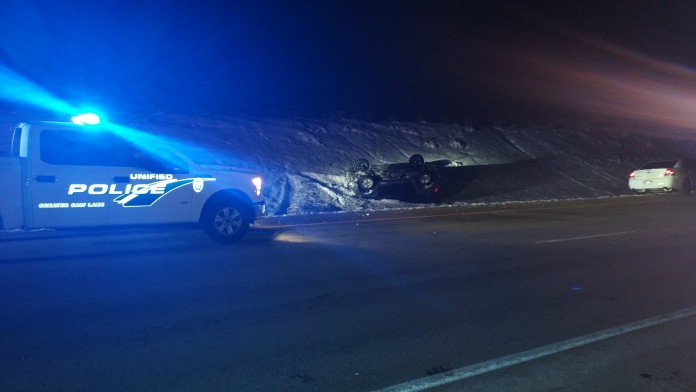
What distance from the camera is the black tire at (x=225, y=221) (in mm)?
→ 10734

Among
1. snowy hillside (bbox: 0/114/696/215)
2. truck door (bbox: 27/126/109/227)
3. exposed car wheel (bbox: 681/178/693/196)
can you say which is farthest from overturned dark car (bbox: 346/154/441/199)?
truck door (bbox: 27/126/109/227)

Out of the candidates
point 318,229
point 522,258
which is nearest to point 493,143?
point 318,229

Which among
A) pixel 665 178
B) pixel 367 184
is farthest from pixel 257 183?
pixel 665 178

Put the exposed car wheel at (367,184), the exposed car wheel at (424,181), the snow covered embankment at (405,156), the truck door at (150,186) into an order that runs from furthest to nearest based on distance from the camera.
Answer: the snow covered embankment at (405,156) < the exposed car wheel at (424,181) < the exposed car wheel at (367,184) < the truck door at (150,186)

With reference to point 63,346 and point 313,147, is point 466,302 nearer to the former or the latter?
point 63,346

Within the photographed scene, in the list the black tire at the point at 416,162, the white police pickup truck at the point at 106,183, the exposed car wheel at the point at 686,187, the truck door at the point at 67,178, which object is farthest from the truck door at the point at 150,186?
the exposed car wheel at the point at 686,187

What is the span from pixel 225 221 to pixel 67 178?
2773mm

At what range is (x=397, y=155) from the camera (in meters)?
25.7

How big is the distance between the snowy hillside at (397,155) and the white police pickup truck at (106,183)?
6394 millimetres

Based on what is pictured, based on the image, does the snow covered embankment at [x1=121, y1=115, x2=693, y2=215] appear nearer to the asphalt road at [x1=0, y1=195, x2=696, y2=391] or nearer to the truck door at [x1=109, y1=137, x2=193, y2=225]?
the truck door at [x1=109, y1=137, x2=193, y2=225]

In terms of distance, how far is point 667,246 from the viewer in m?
10.9

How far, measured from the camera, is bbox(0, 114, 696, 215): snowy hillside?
65.8 feet

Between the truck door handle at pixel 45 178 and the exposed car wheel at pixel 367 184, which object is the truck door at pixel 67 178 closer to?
the truck door handle at pixel 45 178

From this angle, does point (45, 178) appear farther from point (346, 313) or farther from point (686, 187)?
point (686, 187)
